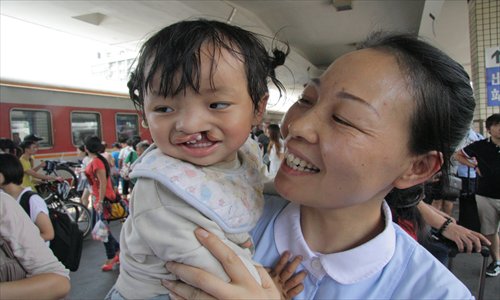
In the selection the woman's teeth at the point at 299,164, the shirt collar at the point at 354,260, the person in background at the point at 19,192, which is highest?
the woman's teeth at the point at 299,164

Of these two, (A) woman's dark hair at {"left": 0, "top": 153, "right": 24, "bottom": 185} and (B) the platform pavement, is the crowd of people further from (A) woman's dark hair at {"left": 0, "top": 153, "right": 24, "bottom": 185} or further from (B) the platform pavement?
(B) the platform pavement

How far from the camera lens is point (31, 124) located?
7805 mm

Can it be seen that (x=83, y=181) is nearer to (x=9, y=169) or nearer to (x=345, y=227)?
(x=9, y=169)

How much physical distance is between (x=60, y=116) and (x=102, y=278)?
5510 mm

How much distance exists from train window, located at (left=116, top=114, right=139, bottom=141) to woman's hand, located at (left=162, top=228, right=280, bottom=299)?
9731 millimetres

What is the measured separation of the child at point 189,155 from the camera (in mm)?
906

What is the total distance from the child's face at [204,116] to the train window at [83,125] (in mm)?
8789

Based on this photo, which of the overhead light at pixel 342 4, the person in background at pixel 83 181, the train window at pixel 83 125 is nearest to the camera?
the overhead light at pixel 342 4

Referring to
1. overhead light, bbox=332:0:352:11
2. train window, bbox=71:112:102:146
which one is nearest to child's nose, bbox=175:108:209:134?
overhead light, bbox=332:0:352:11

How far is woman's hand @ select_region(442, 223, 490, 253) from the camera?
1.75 meters

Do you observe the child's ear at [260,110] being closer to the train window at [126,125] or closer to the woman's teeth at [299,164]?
the woman's teeth at [299,164]

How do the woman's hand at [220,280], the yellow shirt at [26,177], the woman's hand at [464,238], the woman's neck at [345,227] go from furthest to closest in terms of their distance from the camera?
the yellow shirt at [26,177]
the woman's hand at [464,238]
the woman's neck at [345,227]
the woman's hand at [220,280]

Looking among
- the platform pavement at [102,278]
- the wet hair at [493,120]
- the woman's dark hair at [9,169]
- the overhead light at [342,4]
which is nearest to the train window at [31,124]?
the platform pavement at [102,278]

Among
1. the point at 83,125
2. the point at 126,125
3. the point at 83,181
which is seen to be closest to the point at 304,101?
the point at 83,181
